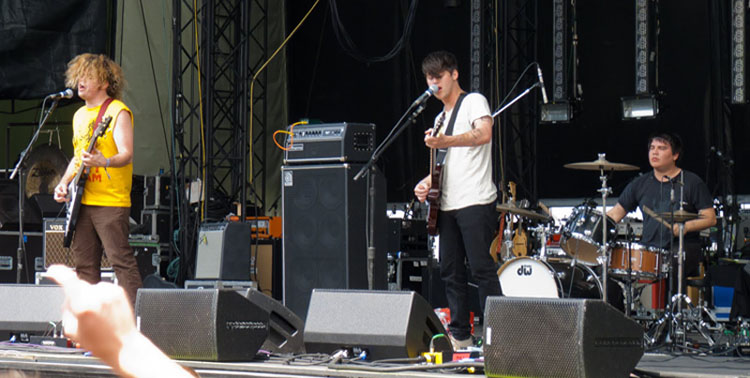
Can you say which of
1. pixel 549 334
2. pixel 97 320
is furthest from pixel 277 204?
pixel 97 320

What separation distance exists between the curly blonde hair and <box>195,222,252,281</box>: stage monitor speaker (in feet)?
8.35

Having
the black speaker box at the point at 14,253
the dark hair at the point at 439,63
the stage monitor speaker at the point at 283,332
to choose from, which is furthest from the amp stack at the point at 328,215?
the black speaker box at the point at 14,253

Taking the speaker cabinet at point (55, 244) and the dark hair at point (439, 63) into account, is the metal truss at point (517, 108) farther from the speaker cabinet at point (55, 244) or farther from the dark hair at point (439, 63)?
the dark hair at point (439, 63)

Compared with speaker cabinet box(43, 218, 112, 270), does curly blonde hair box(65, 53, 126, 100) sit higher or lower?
higher

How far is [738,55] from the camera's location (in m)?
8.44

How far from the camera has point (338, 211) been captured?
5297 millimetres

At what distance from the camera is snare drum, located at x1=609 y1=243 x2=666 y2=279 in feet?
19.2

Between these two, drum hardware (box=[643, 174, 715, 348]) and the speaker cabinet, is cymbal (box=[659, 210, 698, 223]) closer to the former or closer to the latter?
drum hardware (box=[643, 174, 715, 348])

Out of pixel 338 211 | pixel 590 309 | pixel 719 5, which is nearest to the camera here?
pixel 590 309

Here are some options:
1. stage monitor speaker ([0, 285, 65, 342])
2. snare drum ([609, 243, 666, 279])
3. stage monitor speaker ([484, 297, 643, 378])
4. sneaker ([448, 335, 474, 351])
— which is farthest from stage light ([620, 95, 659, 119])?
stage monitor speaker ([0, 285, 65, 342])

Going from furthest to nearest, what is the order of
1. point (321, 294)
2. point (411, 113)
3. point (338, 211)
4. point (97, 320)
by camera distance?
point (338, 211)
point (411, 113)
point (321, 294)
point (97, 320)

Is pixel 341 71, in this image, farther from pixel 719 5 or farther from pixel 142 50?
pixel 719 5

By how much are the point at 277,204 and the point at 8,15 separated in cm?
373

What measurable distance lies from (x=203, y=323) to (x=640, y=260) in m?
3.34
